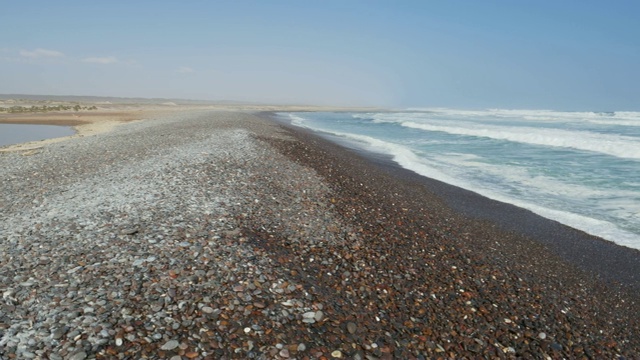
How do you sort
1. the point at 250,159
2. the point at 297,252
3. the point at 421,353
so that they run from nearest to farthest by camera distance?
1. the point at 421,353
2. the point at 297,252
3. the point at 250,159

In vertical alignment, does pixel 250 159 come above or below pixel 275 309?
above

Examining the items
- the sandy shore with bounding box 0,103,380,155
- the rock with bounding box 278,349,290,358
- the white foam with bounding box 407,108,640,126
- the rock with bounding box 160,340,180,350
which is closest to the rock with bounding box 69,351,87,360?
the rock with bounding box 160,340,180,350

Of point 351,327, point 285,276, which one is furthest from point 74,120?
point 351,327

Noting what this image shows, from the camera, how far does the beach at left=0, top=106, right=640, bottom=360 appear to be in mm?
5621

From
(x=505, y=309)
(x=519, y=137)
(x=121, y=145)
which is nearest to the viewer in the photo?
(x=505, y=309)

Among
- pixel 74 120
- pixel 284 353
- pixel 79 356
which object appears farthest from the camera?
pixel 74 120

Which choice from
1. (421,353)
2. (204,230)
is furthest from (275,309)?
(204,230)

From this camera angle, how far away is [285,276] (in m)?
7.16

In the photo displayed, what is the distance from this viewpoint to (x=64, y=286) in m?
6.36

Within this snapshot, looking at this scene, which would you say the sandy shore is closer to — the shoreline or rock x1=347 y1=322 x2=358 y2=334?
the shoreline

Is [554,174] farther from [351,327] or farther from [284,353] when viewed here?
[284,353]

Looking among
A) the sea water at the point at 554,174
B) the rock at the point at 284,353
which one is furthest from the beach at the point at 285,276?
the sea water at the point at 554,174

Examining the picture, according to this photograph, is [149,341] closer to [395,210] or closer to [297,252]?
[297,252]

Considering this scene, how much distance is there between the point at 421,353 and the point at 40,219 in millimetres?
8864
